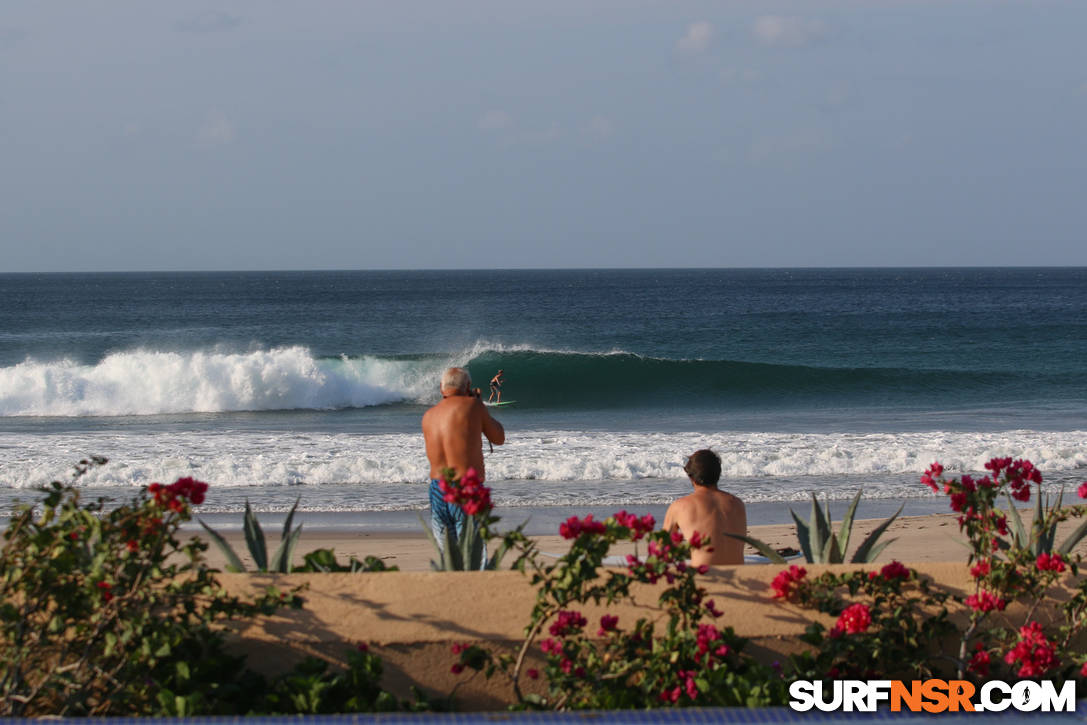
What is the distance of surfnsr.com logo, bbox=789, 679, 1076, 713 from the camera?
2.88 meters

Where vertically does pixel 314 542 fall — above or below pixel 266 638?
below

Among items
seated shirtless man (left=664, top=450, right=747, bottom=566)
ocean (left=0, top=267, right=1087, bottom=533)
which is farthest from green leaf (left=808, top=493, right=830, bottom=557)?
ocean (left=0, top=267, right=1087, bottom=533)

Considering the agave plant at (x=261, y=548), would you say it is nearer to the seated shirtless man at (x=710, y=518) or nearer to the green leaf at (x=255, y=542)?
the green leaf at (x=255, y=542)

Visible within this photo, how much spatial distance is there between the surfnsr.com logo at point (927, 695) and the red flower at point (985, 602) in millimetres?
236

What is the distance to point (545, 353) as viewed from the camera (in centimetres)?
2958

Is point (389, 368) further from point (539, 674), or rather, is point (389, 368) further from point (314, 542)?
point (539, 674)

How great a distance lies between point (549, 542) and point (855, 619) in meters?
5.34

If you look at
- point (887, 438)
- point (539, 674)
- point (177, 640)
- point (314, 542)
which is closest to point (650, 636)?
point (539, 674)

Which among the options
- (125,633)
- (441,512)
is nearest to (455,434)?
(441,512)

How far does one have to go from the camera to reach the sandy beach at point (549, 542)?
7.77 m

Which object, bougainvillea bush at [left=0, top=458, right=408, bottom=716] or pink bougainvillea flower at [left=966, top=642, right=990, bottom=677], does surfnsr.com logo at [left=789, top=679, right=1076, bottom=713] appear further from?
bougainvillea bush at [left=0, top=458, right=408, bottom=716]

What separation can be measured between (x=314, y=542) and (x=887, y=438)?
936 cm

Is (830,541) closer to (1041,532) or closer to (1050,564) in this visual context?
(1041,532)

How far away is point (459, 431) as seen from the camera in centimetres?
522
